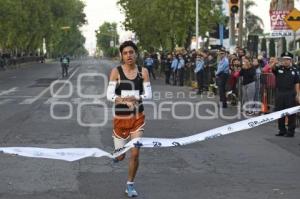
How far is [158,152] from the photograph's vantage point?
11.7 meters

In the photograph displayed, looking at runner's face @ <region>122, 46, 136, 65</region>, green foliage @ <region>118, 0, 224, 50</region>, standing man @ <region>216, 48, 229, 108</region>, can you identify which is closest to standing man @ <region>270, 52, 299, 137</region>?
runner's face @ <region>122, 46, 136, 65</region>

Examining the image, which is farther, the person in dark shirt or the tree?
the tree

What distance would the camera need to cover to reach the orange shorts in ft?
25.6

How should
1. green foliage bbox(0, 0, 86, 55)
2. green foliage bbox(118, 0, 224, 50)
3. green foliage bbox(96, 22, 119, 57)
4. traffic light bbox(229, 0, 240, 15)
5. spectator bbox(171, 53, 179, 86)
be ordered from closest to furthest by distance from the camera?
1. traffic light bbox(229, 0, 240, 15)
2. spectator bbox(171, 53, 179, 86)
3. green foliage bbox(118, 0, 224, 50)
4. green foliage bbox(0, 0, 86, 55)
5. green foliage bbox(96, 22, 119, 57)

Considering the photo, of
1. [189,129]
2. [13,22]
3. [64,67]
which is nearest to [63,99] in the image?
[189,129]

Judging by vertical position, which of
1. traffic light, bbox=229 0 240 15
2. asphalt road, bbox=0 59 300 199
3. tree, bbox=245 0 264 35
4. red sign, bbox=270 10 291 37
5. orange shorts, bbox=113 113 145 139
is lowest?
asphalt road, bbox=0 59 300 199

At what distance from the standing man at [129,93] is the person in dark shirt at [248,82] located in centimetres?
1148

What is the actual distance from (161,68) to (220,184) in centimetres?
4075

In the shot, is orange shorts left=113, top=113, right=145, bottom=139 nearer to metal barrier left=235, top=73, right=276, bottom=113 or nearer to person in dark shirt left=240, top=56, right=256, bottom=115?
metal barrier left=235, top=73, right=276, bottom=113

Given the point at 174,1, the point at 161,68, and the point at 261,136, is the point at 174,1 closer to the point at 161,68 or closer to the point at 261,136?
the point at 161,68

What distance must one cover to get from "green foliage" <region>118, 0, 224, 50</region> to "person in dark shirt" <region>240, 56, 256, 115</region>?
24.0 meters

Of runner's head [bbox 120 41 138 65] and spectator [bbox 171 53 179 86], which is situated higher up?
runner's head [bbox 120 41 138 65]

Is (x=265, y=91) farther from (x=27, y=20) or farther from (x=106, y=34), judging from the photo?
(x=106, y=34)

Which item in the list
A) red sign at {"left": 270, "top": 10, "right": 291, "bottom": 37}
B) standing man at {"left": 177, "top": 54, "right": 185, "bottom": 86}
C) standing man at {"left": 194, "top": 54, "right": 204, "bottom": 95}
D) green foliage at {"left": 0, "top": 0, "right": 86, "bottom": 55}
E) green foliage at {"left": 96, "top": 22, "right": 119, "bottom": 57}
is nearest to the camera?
red sign at {"left": 270, "top": 10, "right": 291, "bottom": 37}
